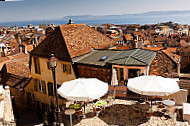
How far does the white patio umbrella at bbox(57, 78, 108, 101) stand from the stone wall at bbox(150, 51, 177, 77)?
18.8ft

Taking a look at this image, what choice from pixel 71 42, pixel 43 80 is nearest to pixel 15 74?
pixel 43 80

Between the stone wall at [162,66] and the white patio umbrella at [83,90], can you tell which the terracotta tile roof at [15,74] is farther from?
the stone wall at [162,66]

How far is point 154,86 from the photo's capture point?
930cm

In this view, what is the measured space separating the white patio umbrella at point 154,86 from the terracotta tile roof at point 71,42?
6.90 m

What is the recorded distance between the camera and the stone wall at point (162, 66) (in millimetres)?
14484

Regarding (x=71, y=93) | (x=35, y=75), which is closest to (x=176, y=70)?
(x=71, y=93)

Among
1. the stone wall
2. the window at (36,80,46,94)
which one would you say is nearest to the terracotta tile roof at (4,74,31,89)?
the window at (36,80,46,94)

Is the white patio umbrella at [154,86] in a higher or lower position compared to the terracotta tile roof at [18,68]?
higher

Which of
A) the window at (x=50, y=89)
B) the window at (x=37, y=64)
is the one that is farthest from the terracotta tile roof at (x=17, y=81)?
the window at (x=50, y=89)

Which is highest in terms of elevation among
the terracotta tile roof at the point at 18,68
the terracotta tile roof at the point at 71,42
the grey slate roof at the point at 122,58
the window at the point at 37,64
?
the terracotta tile roof at the point at 71,42

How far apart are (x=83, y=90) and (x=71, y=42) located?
7679 millimetres

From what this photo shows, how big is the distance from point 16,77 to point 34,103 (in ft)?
13.0

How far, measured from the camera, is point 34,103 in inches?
784

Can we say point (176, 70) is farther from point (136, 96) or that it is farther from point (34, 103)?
point (34, 103)
